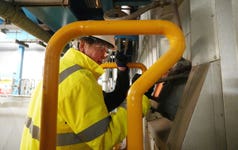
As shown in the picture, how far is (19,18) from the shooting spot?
1.47m

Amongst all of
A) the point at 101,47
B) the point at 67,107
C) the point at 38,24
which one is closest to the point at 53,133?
the point at 67,107

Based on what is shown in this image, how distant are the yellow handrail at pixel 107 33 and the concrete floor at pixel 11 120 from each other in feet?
8.15

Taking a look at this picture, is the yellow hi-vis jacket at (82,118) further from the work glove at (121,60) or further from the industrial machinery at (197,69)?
Answer: the work glove at (121,60)

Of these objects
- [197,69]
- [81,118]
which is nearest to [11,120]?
[81,118]

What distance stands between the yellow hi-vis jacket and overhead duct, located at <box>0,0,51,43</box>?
0.60 metres

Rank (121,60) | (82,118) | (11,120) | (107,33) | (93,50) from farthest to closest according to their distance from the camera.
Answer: (11,120)
(121,60)
(93,50)
(82,118)
(107,33)

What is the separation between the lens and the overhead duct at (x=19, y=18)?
1.21m

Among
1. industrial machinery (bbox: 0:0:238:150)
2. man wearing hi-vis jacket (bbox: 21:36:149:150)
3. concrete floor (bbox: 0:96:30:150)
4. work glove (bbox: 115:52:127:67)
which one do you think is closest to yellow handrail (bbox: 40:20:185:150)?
industrial machinery (bbox: 0:0:238:150)

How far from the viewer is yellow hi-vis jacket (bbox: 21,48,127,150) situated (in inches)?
30.7

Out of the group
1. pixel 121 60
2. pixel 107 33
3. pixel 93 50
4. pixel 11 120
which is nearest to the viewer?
pixel 107 33

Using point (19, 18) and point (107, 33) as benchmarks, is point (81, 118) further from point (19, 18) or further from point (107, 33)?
point (19, 18)

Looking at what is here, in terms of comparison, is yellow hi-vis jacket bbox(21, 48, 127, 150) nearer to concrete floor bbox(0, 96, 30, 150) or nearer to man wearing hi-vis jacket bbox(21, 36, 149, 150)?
man wearing hi-vis jacket bbox(21, 36, 149, 150)

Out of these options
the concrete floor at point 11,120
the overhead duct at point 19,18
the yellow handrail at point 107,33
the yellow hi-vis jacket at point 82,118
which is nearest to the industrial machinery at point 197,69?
the yellow handrail at point 107,33

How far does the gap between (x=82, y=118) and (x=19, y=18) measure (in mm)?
1017
